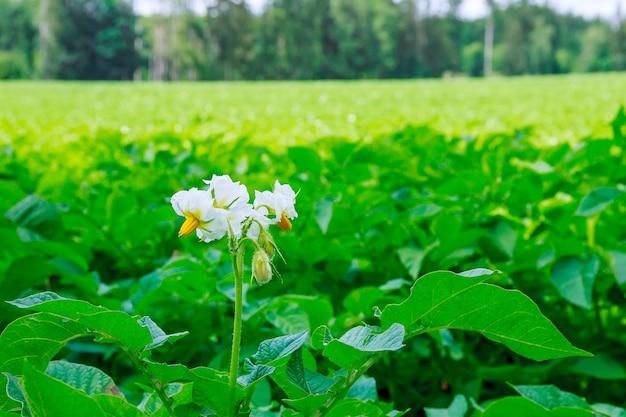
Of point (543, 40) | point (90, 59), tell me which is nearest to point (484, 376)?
point (90, 59)

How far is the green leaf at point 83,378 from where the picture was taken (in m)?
0.78

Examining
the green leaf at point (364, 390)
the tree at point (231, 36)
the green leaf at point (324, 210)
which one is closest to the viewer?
the green leaf at point (364, 390)

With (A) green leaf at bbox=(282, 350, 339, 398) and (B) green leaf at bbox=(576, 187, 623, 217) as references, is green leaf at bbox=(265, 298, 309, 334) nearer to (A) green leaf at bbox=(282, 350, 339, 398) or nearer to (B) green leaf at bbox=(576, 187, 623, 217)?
(A) green leaf at bbox=(282, 350, 339, 398)

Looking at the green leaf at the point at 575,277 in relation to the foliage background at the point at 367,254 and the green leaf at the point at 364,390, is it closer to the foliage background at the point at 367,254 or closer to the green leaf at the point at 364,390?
the foliage background at the point at 367,254

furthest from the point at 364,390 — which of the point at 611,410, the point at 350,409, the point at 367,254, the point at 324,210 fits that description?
the point at 367,254

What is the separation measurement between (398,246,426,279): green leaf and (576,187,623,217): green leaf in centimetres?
33

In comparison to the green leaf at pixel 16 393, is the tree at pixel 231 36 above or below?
above

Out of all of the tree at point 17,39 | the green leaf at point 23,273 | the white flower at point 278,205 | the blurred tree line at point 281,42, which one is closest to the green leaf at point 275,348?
the white flower at point 278,205

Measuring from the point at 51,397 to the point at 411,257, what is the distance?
3.38 feet

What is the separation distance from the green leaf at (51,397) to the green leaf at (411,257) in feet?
3.12

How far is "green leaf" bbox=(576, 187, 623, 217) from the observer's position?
1506 millimetres

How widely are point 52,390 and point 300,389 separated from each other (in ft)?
0.74

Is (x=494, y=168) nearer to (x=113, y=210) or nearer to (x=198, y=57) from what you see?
(x=113, y=210)

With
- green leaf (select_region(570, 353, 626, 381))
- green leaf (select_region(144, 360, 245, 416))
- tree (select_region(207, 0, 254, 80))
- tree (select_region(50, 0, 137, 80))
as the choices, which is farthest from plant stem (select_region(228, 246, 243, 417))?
tree (select_region(50, 0, 137, 80))
